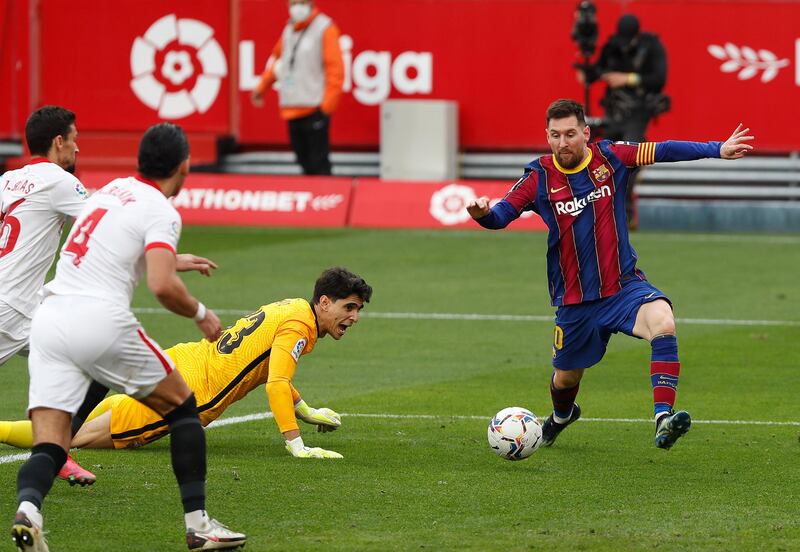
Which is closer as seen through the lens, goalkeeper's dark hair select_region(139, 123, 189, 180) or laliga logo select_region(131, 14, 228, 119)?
goalkeeper's dark hair select_region(139, 123, 189, 180)

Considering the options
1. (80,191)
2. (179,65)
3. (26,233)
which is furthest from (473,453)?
(179,65)

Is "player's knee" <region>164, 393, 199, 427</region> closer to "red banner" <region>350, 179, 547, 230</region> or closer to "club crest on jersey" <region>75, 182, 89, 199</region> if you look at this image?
"club crest on jersey" <region>75, 182, 89, 199</region>

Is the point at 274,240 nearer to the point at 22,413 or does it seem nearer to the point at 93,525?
the point at 22,413

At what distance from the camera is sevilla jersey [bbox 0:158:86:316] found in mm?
8383

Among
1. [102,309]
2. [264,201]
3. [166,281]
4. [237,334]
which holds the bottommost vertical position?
[264,201]

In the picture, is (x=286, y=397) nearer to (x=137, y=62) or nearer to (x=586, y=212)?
(x=586, y=212)

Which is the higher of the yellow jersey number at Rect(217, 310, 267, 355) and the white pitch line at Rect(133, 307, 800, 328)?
Result: the yellow jersey number at Rect(217, 310, 267, 355)

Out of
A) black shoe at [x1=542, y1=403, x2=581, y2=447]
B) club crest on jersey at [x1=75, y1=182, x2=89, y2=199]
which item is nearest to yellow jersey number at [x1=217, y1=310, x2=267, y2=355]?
club crest on jersey at [x1=75, y1=182, x2=89, y2=199]

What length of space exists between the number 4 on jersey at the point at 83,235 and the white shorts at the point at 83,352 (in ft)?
0.63

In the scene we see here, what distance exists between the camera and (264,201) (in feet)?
74.9

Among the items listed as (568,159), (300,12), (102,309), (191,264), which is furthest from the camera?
(300,12)

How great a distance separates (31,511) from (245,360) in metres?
2.74

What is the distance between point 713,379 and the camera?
12016 mm

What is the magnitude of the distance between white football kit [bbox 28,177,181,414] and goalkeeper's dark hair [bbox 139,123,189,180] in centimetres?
7
